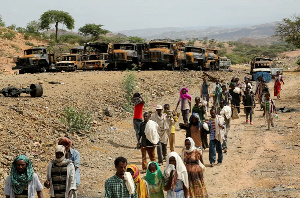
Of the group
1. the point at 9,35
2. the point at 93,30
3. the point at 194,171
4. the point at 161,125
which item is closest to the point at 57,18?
the point at 93,30

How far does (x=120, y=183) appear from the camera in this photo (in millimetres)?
5949

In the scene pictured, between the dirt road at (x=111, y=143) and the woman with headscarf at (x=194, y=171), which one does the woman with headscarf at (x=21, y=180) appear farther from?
the dirt road at (x=111, y=143)

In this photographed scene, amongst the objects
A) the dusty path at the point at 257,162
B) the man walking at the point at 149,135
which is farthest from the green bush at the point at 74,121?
the man walking at the point at 149,135

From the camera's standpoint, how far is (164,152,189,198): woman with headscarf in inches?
269

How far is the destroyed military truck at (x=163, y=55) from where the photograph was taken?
3131 centimetres

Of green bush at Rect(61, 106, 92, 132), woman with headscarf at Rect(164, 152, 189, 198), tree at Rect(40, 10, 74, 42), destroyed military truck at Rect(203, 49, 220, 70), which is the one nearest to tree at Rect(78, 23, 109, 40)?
tree at Rect(40, 10, 74, 42)

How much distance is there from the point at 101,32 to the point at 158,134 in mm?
66451

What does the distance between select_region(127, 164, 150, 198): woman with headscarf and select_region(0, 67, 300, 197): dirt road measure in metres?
3.02

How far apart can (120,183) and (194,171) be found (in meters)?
1.84

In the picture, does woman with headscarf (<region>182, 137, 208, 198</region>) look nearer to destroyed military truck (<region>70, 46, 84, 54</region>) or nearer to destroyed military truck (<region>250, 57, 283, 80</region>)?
destroyed military truck (<region>70, 46, 84, 54</region>)

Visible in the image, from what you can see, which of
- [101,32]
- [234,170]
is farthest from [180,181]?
[101,32]

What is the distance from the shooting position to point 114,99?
1997 centimetres

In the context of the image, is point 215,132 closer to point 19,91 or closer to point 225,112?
point 225,112

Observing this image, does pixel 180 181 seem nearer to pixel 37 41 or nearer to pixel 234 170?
pixel 234 170
